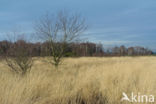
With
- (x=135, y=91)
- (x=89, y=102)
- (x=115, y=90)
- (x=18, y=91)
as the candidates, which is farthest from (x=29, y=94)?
(x=135, y=91)

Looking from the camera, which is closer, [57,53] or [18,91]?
[18,91]

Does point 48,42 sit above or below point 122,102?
above

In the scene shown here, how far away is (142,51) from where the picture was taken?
50.0m

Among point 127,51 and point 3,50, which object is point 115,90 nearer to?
point 3,50

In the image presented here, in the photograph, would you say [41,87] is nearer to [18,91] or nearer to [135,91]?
[18,91]

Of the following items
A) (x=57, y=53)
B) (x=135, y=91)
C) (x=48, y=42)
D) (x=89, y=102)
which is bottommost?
(x=89, y=102)

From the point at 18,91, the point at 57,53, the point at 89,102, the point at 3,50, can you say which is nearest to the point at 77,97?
the point at 89,102

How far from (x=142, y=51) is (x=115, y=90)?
53934 millimetres

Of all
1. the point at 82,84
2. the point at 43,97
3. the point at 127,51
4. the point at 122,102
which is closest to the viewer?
the point at 122,102

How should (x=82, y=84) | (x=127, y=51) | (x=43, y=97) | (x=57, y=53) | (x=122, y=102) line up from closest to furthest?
(x=122, y=102), (x=43, y=97), (x=82, y=84), (x=57, y=53), (x=127, y=51)

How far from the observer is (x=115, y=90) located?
2924 millimetres

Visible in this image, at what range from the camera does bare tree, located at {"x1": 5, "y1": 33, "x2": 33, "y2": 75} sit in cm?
548

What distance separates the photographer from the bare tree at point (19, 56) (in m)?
5.48

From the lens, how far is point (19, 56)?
547cm
